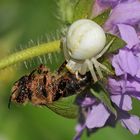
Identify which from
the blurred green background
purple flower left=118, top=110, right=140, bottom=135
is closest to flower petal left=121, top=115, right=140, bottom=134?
purple flower left=118, top=110, right=140, bottom=135

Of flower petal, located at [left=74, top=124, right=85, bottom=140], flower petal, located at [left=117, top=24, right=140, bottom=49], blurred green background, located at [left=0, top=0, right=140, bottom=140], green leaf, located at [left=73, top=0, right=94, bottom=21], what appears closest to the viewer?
flower petal, located at [left=117, top=24, right=140, bottom=49]

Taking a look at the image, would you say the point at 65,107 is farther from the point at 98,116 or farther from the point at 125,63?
the point at 125,63

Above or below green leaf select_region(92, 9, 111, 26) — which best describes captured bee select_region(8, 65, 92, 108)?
below

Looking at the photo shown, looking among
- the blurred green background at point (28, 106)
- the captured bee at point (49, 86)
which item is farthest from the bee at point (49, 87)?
the blurred green background at point (28, 106)

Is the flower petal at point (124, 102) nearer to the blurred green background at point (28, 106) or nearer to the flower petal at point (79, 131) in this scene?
the flower petal at point (79, 131)

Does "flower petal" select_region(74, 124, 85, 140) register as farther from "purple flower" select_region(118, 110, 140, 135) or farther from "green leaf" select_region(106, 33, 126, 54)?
"green leaf" select_region(106, 33, 126, 54)

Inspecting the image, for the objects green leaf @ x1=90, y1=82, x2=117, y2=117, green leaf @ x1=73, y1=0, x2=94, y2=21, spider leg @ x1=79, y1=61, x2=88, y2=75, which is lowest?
green leaf @ x1=90, y1=82, x2=117, y2=117

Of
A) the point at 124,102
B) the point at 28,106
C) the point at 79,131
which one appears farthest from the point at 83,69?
the point at 28,106
